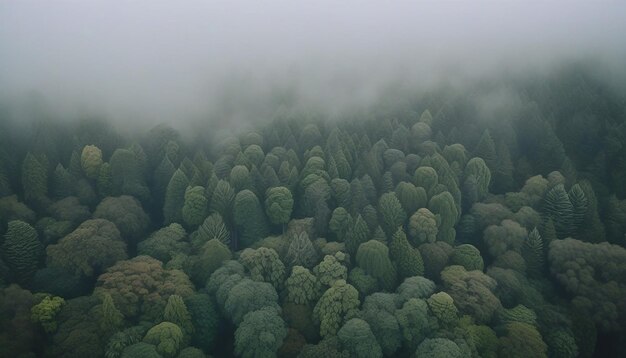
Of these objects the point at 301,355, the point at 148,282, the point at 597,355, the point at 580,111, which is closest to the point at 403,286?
the point at 301,355

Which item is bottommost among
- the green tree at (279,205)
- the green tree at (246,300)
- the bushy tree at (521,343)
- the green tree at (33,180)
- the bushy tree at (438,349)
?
the bushy tree at (521,343)

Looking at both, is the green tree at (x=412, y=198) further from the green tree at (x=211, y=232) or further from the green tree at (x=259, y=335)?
the green tree at (x=259, y=335)

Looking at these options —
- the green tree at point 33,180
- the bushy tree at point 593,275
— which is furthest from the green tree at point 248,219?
the bushy tree at point 593,275

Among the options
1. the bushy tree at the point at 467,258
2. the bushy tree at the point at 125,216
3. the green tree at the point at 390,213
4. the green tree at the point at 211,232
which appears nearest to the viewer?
the bushy tree at the point at 467,258

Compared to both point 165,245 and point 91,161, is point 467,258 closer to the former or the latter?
point 165,245

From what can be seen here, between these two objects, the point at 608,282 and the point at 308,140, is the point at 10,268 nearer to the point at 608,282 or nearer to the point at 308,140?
the point at 308,140

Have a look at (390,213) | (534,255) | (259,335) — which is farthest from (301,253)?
(534,255)
